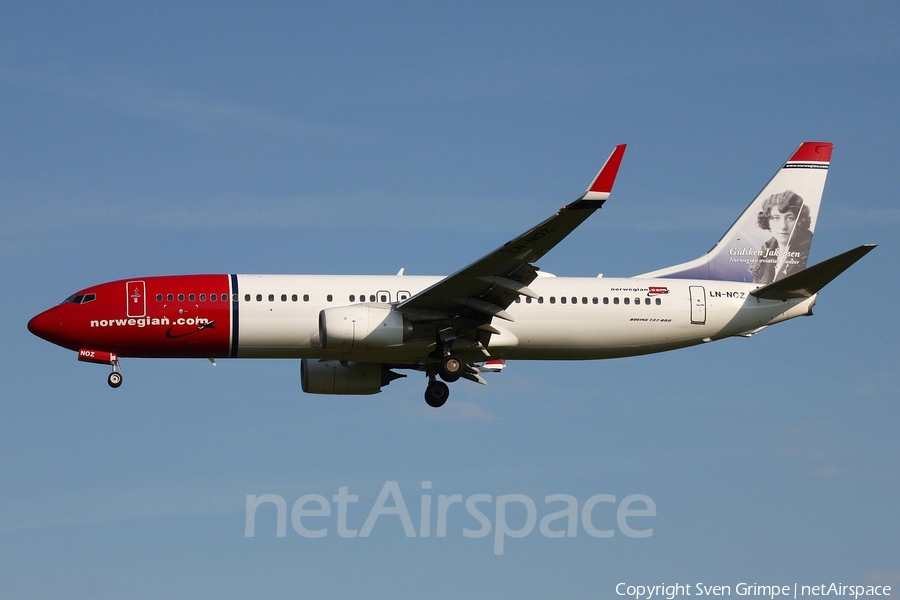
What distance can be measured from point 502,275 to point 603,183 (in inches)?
240

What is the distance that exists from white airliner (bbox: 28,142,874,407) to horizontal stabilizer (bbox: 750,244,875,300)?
0.17 feet

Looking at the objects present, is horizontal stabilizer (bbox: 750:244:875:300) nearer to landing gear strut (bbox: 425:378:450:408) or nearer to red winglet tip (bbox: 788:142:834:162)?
red winglet tip (bbox: 788:142:834:162)

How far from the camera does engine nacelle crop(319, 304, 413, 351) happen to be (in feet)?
136

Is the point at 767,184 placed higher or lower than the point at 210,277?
higher

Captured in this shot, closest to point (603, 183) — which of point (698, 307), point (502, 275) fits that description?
point (502, 275)

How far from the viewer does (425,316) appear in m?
42.9

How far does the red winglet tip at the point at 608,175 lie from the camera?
36219mm

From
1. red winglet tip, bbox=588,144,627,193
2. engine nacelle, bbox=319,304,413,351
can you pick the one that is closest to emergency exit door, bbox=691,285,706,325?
engine nacelle, bbox=319,304,413,351

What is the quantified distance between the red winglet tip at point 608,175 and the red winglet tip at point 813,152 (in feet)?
49.9

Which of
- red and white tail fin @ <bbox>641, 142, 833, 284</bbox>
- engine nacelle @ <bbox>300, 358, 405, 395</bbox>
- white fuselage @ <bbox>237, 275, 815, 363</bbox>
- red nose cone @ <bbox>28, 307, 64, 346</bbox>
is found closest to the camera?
white fuselage @ <bbox>237, 275, 815, 363</bbox>

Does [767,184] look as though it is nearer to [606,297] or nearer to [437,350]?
[606,297]

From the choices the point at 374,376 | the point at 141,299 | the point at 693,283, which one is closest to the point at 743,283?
the point at 693,283

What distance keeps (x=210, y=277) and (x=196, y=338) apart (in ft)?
7.12

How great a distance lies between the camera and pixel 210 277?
4353cm
